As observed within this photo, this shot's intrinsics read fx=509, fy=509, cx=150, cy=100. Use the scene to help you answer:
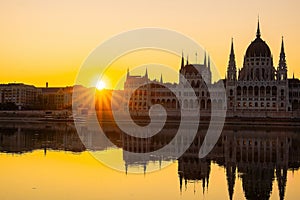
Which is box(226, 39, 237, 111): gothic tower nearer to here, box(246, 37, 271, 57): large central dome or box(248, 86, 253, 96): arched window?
box(248, 86, 253, 96): arched window

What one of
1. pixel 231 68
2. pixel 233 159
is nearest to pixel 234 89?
pixel 231 68

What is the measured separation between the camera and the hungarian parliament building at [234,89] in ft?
304

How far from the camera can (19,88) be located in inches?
5507

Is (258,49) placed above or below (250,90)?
above

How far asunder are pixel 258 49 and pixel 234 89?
1011cm

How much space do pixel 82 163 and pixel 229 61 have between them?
75.6m

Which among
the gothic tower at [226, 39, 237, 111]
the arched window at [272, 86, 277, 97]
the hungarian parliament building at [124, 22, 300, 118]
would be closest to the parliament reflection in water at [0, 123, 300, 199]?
the hungarian parliament building at [124, 22, 300, 118]

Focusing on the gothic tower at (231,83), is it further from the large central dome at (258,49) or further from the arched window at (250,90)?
the large central dome at (258,49)

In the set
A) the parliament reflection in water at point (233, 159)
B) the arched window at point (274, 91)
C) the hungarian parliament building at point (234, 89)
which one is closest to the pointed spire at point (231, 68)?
the hungarian parliament building at point (234, 89)

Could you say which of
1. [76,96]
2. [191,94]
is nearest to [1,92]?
[76,96]

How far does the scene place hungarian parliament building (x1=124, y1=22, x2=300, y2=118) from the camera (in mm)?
92688

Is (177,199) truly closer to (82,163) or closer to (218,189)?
(218,189)

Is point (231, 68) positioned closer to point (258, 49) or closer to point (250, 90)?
point (250, 90)

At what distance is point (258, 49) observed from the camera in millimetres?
98750
